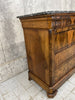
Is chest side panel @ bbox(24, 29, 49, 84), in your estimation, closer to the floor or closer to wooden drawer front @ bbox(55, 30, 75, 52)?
wooden drawer front @ bbox(55, 30, 75, 52)

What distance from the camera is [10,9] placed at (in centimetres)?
135

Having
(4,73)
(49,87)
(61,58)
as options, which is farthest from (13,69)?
(61,58)

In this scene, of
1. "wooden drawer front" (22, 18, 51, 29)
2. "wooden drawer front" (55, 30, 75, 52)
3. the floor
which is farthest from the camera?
the floor

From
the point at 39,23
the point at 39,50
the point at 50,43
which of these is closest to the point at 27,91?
the point at 39,50

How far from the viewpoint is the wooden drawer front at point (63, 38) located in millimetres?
982

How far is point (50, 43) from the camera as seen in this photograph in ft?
3.04

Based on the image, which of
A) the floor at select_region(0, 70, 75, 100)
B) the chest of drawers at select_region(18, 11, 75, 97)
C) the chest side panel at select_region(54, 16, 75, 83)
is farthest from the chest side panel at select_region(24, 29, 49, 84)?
the floor at select_region(0, 70, 75, 100)

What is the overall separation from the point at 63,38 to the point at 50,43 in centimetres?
24

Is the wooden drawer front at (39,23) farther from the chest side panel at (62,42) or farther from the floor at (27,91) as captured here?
the floor at (27,91)

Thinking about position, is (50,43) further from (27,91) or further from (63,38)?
(27,91)

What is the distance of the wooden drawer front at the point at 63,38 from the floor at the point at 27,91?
0.75 meters

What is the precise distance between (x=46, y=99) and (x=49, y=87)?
203 mm

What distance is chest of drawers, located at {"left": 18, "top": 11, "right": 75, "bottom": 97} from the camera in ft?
2.87

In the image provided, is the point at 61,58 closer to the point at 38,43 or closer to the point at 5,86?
the point at 38,43
